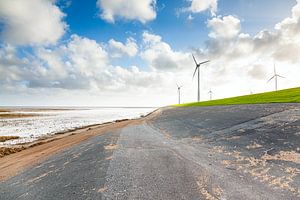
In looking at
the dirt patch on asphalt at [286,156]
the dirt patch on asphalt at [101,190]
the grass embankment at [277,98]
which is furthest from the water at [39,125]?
the grass embankment at [277,98]

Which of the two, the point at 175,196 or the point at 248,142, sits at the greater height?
the point at 248,142

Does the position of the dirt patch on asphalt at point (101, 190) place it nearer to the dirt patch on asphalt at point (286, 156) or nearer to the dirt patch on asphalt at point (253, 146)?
the dirt patch on asphalt at point (286, 156)

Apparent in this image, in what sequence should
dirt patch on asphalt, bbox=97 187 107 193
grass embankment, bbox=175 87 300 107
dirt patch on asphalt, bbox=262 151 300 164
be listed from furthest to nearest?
grass embankment, bbox=175 87 300 107 → dirt patch on asphalt, bbox=262 151 300 164 → dirt patch on asphalt, bbox=97 187 107 193

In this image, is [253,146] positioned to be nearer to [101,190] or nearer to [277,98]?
[101,190]

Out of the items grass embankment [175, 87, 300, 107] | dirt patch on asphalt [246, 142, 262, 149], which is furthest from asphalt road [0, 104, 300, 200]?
Result: grass embankment [175, 87, 300, 107]

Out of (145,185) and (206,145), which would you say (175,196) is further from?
(206,145)

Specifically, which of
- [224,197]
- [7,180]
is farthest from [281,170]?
[7,180]

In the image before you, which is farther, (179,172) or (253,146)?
(253,146)

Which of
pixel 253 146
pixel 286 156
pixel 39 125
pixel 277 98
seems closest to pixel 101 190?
pixel 286 156

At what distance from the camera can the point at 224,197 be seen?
7.13 m

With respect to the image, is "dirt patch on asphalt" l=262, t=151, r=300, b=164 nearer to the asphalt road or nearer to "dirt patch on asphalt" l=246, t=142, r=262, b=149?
the asphalt road

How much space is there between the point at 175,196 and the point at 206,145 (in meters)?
7.95

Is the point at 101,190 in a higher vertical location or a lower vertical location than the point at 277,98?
lower

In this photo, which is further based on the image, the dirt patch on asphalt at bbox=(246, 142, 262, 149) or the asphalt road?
the dirt patch on asphalt at bbox=(246, 142, 262, 149)
